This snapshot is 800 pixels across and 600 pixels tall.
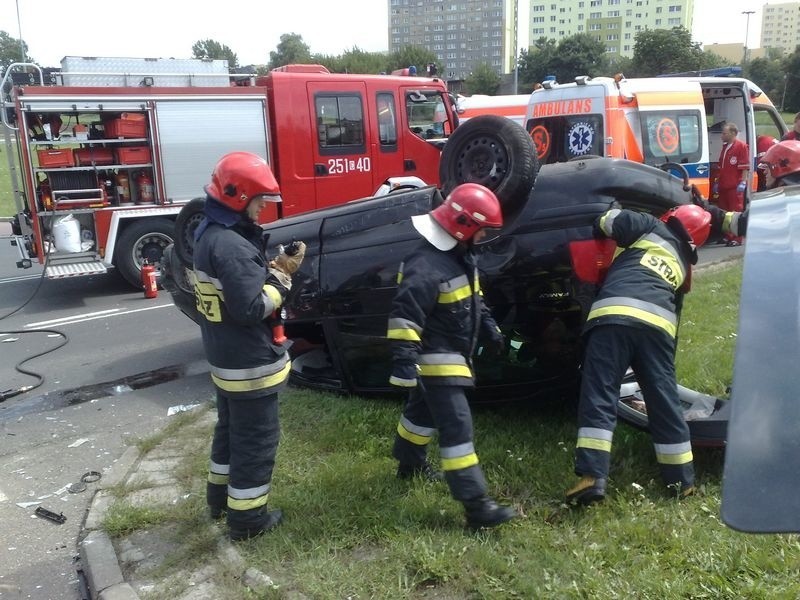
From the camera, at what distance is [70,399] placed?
18.1ft

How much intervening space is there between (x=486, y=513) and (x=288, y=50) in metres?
90.9

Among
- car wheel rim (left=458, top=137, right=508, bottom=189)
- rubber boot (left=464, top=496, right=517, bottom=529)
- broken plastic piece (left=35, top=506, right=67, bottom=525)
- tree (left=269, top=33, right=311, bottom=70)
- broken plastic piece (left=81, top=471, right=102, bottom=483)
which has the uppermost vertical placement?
tree (left=269, top=33, right=311, bottom=70)

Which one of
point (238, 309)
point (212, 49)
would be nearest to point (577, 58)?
point (212, 49)

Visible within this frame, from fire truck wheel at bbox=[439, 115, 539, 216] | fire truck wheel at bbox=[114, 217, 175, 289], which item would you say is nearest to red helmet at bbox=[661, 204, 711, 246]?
fire truck wheel at bbox=[439, 115, 539, 216]

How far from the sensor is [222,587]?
3.04m

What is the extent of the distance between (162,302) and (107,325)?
3.45 ft

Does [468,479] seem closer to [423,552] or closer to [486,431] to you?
[423,552]

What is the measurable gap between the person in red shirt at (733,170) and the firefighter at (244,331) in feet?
28.4

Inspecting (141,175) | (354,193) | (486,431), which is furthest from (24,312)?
(486,431)

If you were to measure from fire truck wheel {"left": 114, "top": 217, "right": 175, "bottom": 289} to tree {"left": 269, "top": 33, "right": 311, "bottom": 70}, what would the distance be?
78.0 meters

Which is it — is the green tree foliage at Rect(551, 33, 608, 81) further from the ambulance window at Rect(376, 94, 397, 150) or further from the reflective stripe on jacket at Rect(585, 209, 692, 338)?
the reflective stripe on jacket at Rect(585, 209, 692, 338)

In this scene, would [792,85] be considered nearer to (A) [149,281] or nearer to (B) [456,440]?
(A) [149,281]

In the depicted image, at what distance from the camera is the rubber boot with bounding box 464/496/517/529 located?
3.23 meters

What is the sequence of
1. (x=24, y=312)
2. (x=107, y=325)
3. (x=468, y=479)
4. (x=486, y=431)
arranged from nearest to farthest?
(x=468, y=479), (x=486, y=431), (x=107, y=325), (x=24, y=312)
